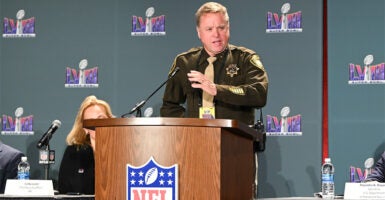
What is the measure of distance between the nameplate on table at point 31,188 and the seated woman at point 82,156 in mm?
1595

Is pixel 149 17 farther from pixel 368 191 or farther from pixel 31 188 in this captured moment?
pixel 368 191

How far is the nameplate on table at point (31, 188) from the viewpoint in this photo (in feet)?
11.7

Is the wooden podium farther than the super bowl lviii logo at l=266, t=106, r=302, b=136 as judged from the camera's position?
No

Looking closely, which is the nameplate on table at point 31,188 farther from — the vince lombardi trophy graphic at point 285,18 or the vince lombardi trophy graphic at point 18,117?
the vince lombardi trophy graphic at point 285,18

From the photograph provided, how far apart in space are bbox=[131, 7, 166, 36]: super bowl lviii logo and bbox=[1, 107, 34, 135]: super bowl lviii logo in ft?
4.04

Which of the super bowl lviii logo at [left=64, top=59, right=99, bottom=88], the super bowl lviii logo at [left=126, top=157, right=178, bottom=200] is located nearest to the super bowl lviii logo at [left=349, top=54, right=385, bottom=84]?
the super bowl lviii logo at [left=64, top=59, right=99, bottom=88]

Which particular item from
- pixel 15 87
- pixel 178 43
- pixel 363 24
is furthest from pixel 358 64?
pixel 15 87

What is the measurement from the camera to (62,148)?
5938mm

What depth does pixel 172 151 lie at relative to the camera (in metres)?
2.63

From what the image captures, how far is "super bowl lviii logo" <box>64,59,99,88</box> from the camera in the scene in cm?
593

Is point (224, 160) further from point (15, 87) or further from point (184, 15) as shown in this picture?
point (15, 87)

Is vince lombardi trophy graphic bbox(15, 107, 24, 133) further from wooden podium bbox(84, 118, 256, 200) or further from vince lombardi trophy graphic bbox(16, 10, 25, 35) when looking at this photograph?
wooden podium bbox(84, 118, 256, 200)

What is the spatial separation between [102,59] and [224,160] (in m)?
3.40

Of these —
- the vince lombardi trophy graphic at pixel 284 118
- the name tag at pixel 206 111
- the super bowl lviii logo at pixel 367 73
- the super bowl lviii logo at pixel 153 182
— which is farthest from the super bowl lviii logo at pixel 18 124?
the super bowl lviii logo at pixel 153 182
